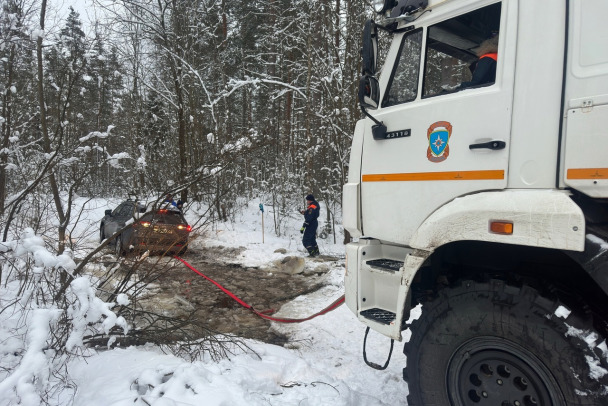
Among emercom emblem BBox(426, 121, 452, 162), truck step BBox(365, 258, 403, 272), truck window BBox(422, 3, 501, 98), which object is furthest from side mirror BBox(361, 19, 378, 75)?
truck step BBox(365, 258, 403, 272)

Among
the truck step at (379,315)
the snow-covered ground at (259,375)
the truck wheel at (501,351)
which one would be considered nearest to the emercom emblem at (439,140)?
the truck wheel at (501,351)

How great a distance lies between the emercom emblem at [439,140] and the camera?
2.64 m

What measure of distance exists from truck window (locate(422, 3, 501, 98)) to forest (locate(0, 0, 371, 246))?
1765 millimetres

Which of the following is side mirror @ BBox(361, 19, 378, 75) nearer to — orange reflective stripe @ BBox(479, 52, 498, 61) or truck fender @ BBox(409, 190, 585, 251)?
orange reflective stripe @ BBox(479, 52, 498, 61)

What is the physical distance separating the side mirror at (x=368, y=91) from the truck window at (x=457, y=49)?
0.38 m

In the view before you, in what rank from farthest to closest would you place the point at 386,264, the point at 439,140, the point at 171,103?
the point at 171,103, the point at 386,264, the point at 439,140

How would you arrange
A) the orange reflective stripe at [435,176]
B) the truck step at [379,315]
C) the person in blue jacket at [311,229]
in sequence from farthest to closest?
the person in blue jacket at [311,229] → the truck step at [379,315] → the orange reflective stripe at [435,176]

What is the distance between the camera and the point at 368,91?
302 cm

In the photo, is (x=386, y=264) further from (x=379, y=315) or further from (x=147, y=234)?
(x=147, y=234)

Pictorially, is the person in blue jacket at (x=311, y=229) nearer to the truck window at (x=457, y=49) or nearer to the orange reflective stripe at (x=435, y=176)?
the orange reflective stripe at (x=435, y=176)

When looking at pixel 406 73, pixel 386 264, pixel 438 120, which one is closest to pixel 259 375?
pixel 386 264

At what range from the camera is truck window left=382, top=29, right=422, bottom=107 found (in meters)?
2.97

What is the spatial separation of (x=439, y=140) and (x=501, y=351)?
1428 millimetres

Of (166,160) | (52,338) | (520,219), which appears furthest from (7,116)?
(520,219)
